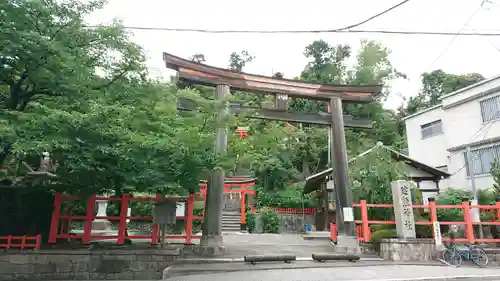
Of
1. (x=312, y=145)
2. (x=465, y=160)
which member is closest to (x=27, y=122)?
(x=465, y=160)

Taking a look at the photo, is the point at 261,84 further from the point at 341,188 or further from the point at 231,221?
the point at 231,221

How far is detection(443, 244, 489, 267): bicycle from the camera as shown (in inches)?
419

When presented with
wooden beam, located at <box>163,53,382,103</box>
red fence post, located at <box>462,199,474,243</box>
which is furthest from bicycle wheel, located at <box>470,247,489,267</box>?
wooden beam, located at <box>163,53,382,103</box>

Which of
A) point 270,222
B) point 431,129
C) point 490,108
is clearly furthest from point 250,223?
point 490,108

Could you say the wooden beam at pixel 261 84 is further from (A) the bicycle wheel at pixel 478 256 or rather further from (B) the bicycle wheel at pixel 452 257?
(A) the bicycle wheel at pixel 478 256

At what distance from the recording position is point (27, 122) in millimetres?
7508

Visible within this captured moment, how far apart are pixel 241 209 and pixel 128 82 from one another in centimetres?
1357

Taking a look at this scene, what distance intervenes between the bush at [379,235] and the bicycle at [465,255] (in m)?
1.74

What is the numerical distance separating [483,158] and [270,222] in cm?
1278

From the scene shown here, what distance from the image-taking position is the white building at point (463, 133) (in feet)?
61.9

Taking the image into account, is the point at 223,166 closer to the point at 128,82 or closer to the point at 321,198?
the point at 128,82

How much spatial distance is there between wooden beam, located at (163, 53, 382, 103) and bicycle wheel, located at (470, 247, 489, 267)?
21.4 ft

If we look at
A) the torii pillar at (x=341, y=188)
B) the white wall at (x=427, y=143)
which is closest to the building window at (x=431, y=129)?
the white wall at (x=427, y=143)

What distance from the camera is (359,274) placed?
8.87 m
